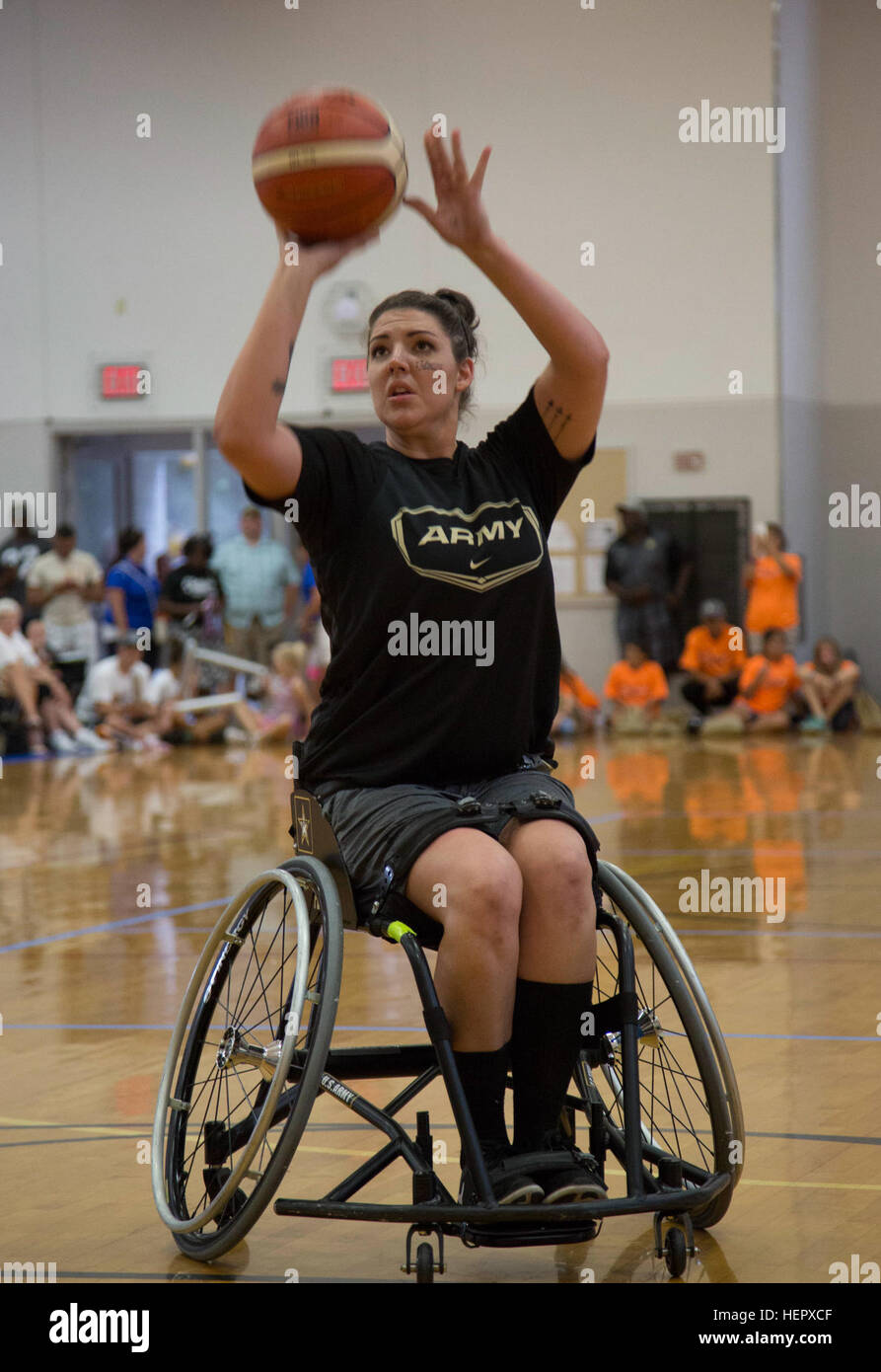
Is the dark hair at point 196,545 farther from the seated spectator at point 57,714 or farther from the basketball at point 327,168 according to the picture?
the basketball at point 327,168

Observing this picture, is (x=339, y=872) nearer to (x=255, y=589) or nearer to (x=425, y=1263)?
(x=425, y=1263)

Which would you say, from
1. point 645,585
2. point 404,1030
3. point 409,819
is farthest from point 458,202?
point 645,585

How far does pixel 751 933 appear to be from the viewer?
4.98 m

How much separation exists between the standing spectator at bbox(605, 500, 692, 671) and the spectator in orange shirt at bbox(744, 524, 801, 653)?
63 centimetres

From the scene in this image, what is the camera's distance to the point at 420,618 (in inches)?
96.4

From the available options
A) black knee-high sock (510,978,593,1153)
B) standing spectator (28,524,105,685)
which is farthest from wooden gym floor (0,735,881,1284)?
standing spectator (28,524,105,685)

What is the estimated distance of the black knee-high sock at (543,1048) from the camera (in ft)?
7.61

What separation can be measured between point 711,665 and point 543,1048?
33.5 feet

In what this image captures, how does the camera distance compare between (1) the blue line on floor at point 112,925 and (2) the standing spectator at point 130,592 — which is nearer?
(1) the blue line on floor at point 112,925

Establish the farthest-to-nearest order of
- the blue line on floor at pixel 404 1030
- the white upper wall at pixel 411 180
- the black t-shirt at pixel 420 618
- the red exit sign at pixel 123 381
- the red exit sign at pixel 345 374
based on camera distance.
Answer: the red exit sign at pixel 123 381, the red exit sign at pixel 345 374, the white upper wall at pixel 411 180, the blue line on floor at pixel 404 1030, the black t-shirt at pixel 420 618

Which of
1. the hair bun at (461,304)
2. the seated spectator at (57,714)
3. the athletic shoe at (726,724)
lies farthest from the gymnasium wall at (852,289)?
the hair bun at (461,304)

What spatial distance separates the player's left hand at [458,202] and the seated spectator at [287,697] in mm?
9585

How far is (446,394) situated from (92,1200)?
4.51ft

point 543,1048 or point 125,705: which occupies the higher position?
point 543,1048
